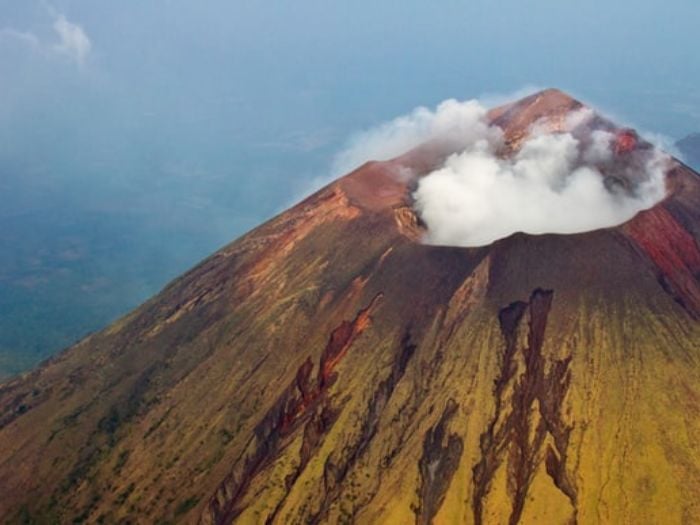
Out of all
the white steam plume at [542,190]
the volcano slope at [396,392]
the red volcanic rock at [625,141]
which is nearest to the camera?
the volcano slope at [396,392]

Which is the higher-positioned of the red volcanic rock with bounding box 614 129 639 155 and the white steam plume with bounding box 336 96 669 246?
the red volcanic rock with bounding box 614 129 639 155

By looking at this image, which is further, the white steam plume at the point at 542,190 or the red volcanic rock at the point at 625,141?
the red volcanic rock at the point at 625,141

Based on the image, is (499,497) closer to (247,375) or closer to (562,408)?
(562,408)

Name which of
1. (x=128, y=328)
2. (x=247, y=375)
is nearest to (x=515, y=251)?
(x=247, y=375)

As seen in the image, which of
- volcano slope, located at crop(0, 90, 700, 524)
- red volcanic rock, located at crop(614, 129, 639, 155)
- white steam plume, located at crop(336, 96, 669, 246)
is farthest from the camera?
red volcanic rock, located at crop(614, 129, 639, 155)

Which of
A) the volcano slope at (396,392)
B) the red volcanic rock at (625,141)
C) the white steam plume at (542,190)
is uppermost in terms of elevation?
the red volcanic rock at (625,141)

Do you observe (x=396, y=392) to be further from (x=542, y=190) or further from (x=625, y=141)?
(x=625, y=141)

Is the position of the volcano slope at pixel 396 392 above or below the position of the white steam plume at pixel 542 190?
below

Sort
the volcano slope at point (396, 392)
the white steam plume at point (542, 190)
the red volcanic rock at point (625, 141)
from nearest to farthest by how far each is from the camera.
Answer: the volcano slope at point (396, 392), the white steam plume at point (542, 190), the red volcanic rock at point (625, 141)
